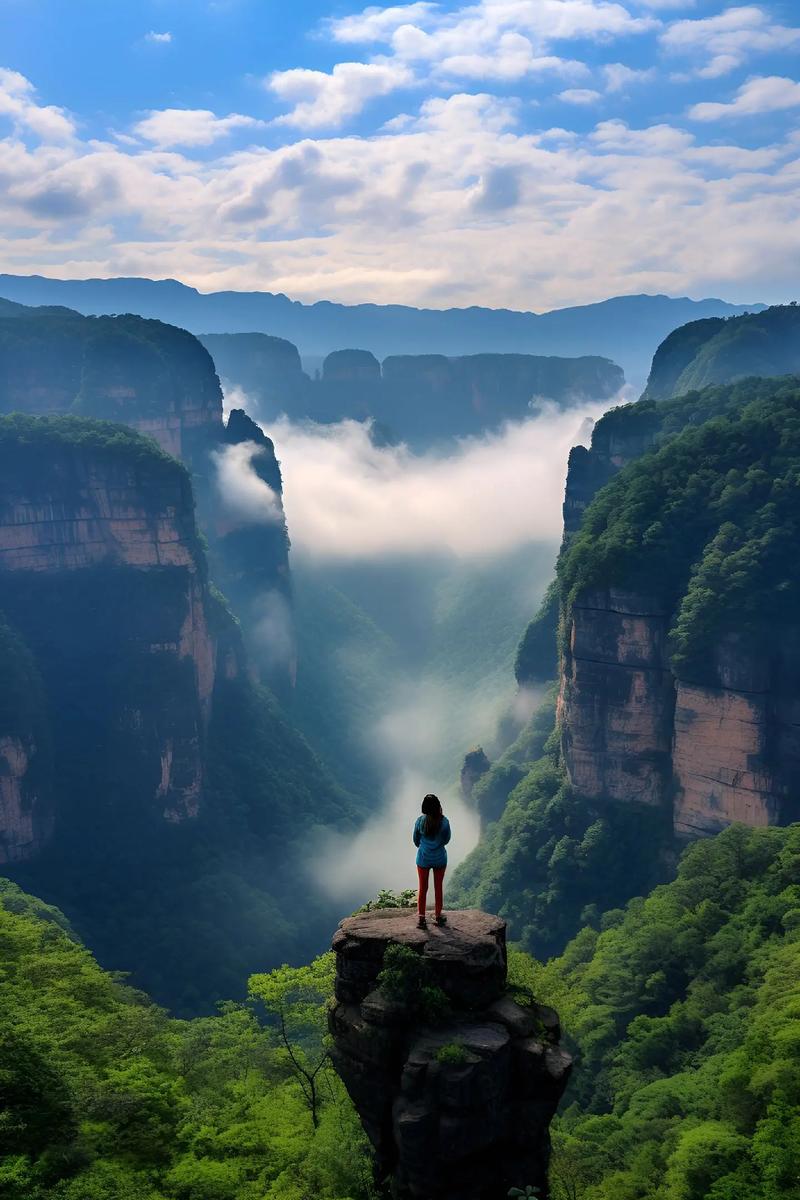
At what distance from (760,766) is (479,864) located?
2610cm

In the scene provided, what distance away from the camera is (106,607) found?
250 ft

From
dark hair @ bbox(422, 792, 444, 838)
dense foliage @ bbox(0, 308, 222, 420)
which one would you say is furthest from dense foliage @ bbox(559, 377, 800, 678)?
dense foliage @ bbox(0, 308, 222, 420)

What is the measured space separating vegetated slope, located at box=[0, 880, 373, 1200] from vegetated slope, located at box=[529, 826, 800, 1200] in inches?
217

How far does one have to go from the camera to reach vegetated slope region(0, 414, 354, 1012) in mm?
65188

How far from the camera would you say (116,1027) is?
2534cm

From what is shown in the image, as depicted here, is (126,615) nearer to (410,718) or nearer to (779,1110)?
(410,718)

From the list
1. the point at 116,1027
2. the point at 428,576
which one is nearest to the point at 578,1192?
the point at 116,1027

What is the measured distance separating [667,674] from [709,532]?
8.15 metres

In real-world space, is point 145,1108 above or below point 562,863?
above

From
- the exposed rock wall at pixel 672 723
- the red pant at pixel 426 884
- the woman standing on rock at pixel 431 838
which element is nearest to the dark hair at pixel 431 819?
the woman standing on rock at pixel 431 838

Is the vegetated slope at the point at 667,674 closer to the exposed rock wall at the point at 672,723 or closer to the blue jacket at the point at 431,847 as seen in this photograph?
the exposed rock wall at the point at 672,723

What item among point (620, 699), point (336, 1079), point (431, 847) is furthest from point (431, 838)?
point (620, 699)

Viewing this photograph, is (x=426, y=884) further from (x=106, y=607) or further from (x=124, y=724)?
(x=106, y=607)

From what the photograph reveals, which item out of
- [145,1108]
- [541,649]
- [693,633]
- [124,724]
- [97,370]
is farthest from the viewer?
[97,370]
